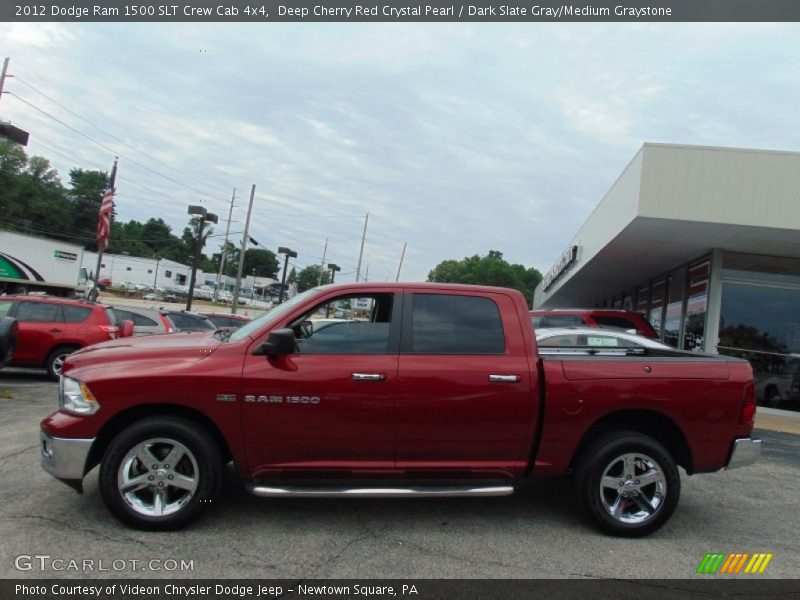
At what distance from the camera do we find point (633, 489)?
458 cm

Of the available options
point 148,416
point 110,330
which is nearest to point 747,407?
point 148,416

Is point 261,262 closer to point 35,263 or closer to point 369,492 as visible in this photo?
point 35,263

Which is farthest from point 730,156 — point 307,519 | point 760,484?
point 307,519

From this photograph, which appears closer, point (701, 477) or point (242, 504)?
point (242, 504)

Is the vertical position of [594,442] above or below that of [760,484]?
above

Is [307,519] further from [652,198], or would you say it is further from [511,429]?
[652,198]

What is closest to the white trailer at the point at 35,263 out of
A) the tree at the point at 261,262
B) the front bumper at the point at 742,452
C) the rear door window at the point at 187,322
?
the rear door window at the point at 187,322

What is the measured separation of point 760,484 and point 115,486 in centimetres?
652

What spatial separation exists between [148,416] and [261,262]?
499 feet

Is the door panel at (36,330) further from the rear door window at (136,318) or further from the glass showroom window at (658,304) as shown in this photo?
the glass showroom window at (658,304)

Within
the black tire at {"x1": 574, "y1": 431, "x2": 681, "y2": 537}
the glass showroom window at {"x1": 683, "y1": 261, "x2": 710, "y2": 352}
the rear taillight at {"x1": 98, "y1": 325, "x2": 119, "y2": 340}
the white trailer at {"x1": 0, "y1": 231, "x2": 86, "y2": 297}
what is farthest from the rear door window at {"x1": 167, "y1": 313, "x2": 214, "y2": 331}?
the white trailer at {"x1": 0, "y1": 231, "x2": 86, "y2": 297}

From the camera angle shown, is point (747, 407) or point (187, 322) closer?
point (747, 407)
